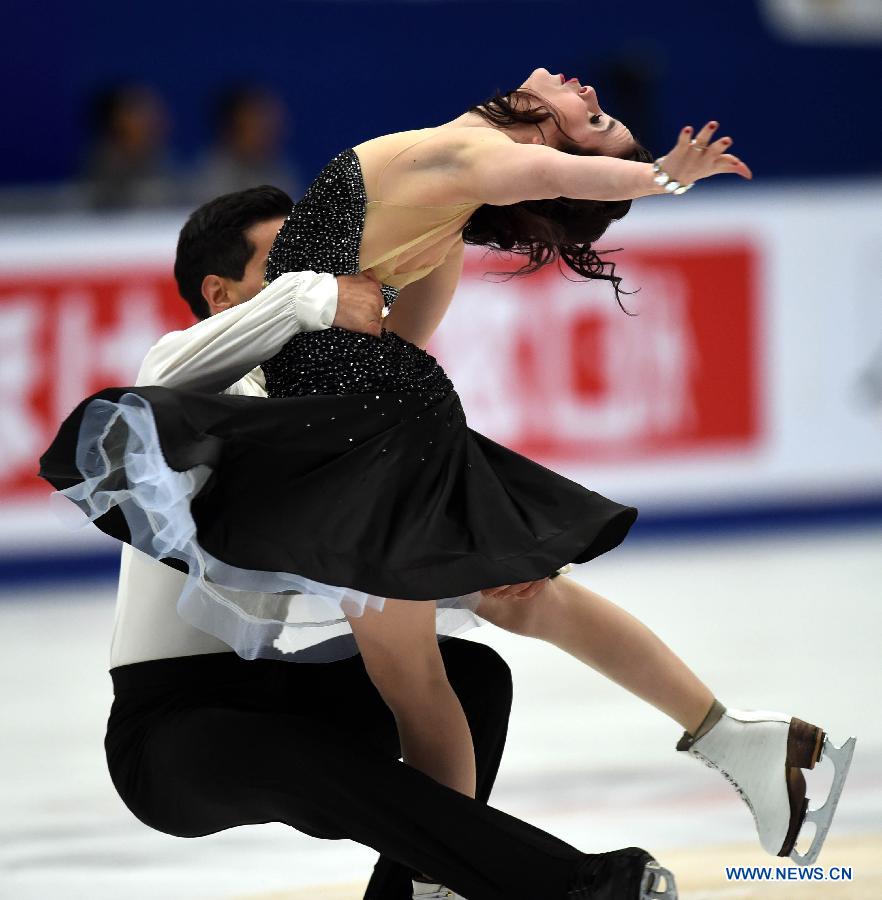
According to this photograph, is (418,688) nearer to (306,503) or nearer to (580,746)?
(306,503)

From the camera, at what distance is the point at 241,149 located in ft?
22.5

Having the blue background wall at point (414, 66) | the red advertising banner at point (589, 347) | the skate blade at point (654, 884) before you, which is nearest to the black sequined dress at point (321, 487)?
the skate blade at point (654, 884)

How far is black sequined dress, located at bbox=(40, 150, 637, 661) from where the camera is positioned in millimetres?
2107

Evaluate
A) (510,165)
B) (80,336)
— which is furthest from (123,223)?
(510,165)

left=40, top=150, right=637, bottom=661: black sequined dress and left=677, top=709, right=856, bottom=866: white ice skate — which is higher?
left=40, top=150, right=637, bottom=661: black sequined dress

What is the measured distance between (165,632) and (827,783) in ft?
4.90

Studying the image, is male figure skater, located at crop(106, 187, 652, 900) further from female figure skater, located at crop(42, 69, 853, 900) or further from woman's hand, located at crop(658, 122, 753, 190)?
woman's hand, located at crop(658, 122, 753, 190)

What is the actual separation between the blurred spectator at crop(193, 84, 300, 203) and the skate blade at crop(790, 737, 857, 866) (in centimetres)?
460

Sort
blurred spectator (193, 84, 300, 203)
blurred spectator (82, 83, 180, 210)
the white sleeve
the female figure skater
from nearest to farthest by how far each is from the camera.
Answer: the female figure skater → the white sleeve → blurred spectator (82, 83, 180, 210) → blurred spectator (193, 84, 300, 203)

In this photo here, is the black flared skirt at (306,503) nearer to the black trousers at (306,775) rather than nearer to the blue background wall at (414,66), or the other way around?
the black trousers at (306,775)

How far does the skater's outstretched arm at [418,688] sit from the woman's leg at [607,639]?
0.18 m

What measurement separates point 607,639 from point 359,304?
0.70 metres

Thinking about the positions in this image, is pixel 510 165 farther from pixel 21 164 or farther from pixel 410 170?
pixel 21 164

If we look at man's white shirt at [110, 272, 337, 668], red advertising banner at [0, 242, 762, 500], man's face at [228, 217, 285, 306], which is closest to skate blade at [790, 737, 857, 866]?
man's white shirt at [110, 272, 337, 668]
